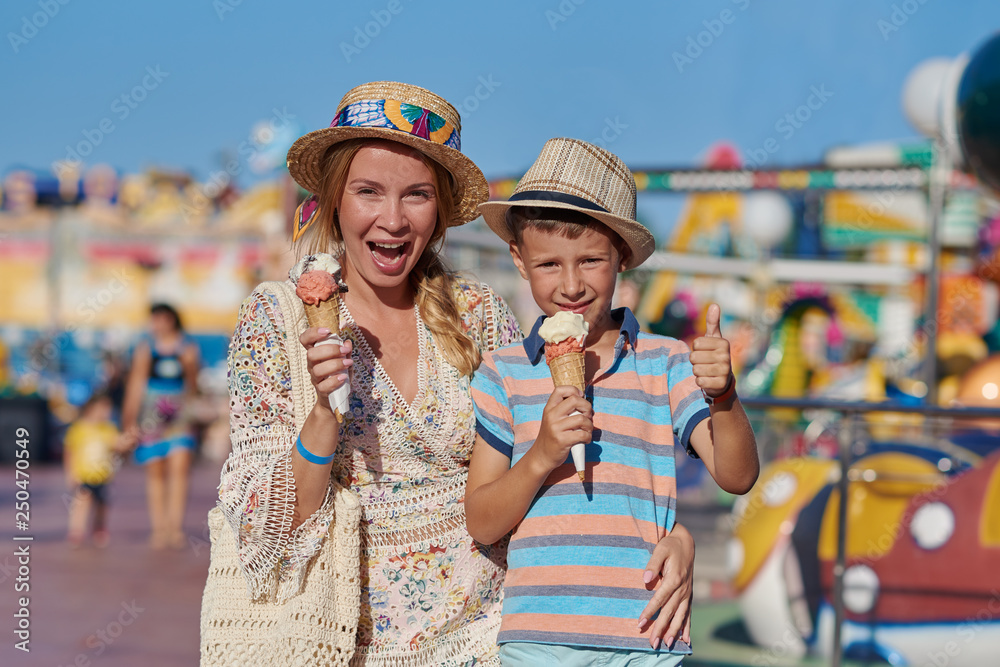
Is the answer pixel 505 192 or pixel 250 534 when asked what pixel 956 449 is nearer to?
pixel 250 534

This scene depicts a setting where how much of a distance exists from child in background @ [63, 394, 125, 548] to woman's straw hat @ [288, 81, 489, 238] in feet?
23.3

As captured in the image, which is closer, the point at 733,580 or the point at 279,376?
the point at 279,376

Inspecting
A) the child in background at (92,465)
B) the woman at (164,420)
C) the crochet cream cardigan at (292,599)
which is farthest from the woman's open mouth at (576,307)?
the child in background at (92,465)

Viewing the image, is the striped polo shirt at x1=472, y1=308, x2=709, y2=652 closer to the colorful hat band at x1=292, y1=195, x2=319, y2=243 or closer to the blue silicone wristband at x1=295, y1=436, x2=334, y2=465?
the blue silicone wristband at x1=295, y1=436, x2=334, y2=465

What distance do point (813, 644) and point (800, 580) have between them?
0.36m

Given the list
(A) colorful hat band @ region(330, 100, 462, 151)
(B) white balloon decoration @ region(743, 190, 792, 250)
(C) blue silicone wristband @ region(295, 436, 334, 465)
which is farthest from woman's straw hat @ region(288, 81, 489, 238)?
(B) white balloon decoration @ region(743, 190, 792, 250)

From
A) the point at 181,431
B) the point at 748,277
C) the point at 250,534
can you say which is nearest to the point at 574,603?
the point at 250,534

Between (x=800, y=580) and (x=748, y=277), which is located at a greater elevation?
(x=748, y=277)

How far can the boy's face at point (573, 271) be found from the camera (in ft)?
7.19

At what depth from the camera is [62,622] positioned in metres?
6.14

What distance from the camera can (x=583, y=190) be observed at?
2217mm

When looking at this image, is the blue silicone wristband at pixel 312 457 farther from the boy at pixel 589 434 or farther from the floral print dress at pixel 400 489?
the boy at pixel 589 434

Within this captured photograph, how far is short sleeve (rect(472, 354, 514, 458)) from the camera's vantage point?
223 cm

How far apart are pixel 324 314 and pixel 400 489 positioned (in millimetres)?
484
